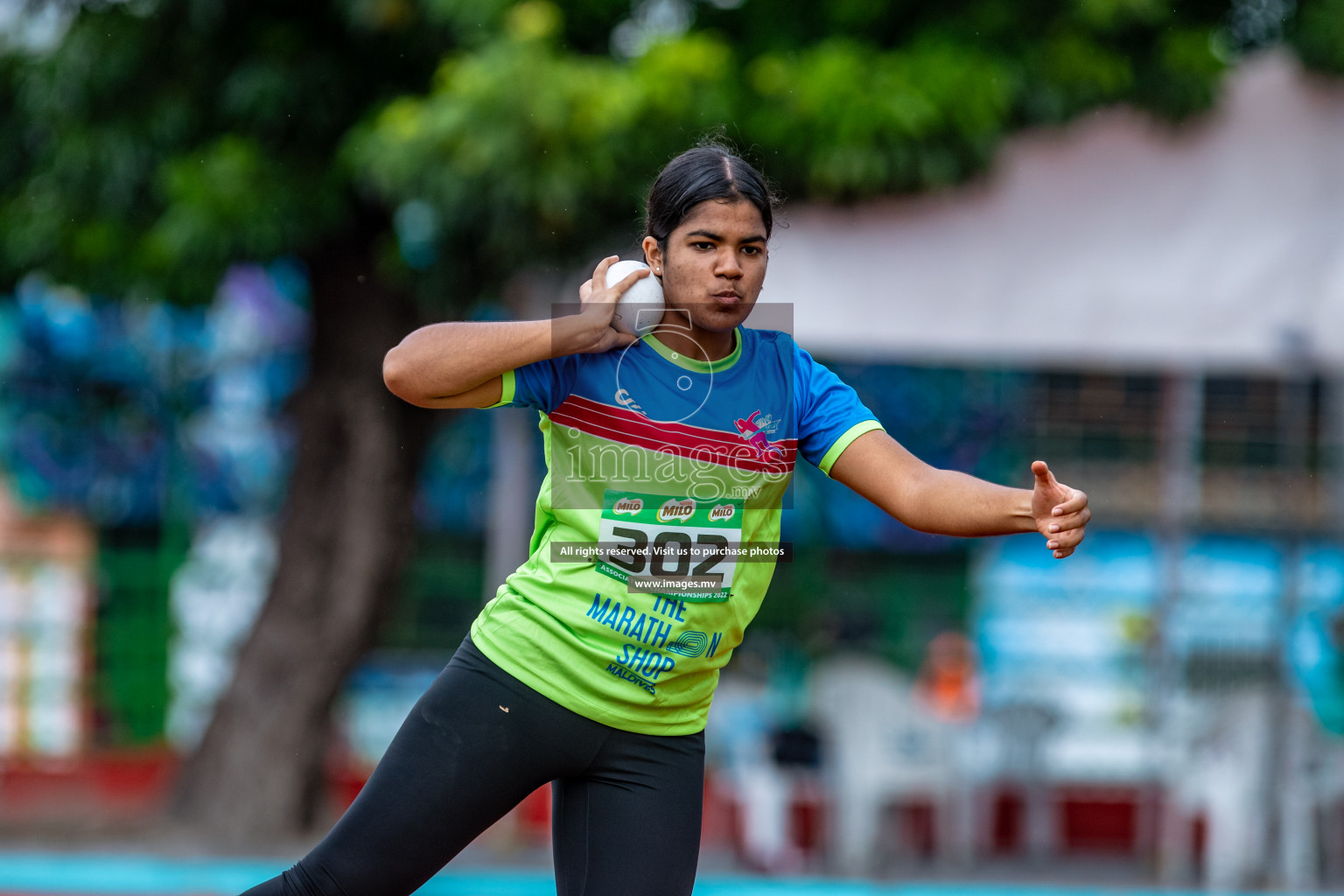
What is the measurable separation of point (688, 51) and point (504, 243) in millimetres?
1026

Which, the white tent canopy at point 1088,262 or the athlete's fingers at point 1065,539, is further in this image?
the white tent canopy at point 1088,262

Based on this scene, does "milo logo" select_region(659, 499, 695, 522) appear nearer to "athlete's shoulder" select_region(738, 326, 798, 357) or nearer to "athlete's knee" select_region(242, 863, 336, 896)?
"athlete's shoulder" select_region(738, 326, 798, 357)

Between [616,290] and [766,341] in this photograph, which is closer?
Answer: [616,290]

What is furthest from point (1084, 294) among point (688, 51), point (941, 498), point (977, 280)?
point (941, 498)

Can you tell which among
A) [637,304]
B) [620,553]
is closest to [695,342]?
[637,304]

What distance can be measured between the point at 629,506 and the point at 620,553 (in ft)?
0.27

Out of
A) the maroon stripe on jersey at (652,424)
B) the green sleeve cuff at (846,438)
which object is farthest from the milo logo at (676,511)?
the green sleeve cuff at (846,438)

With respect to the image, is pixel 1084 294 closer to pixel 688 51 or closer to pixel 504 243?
pixel 688 51

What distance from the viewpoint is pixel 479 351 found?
7.34 feet

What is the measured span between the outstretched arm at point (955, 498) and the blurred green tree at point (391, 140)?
296 centimetres

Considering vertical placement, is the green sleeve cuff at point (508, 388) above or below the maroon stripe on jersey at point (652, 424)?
above

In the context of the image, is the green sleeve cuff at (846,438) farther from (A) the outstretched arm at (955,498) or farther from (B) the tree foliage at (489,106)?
(B) the tree foliage at (489,106)

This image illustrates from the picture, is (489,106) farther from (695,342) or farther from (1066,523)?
(1066,523)

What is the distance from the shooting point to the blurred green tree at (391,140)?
521 centimetres
